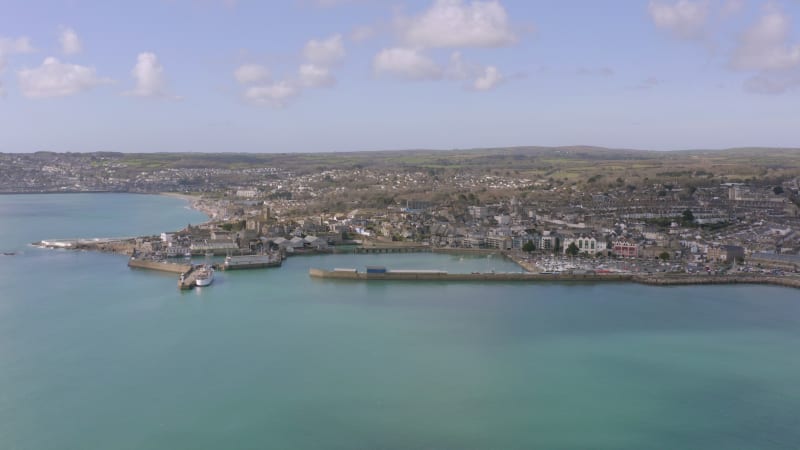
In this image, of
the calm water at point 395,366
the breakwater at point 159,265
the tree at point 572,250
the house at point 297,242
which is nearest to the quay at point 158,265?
the breakwater at point 159,265

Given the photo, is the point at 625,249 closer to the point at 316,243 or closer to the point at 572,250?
the point at 572,250

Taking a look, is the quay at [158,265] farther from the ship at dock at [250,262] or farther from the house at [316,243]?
the house at [316,243]

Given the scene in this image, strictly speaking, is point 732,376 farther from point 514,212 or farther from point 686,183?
point 686,183

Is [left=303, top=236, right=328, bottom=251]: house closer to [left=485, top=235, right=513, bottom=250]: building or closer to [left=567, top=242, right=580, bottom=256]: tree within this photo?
[left=485, top=235, right=513, bottom=250]: building

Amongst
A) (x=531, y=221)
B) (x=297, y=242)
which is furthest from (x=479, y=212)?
(x=297, y=242)

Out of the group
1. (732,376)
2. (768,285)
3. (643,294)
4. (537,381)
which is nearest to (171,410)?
(537,381)

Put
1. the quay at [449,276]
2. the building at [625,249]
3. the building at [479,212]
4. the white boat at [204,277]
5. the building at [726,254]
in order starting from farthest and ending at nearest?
the building at [479,212] → the building at [625,249] → the building at [726,254] → the quay at [449,276] → the white boat at [204,277]

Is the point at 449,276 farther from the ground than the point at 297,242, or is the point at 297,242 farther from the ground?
the point at 297,242
